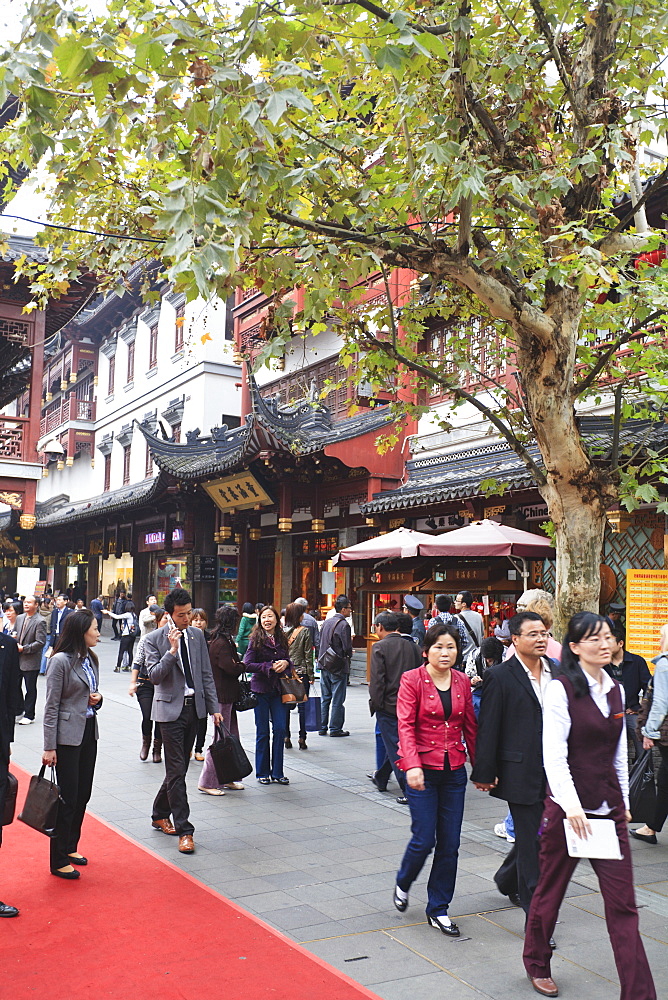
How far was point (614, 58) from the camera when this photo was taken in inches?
291

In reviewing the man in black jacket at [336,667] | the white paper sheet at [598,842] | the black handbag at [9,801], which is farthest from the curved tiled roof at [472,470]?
the black handbag at [9,801]

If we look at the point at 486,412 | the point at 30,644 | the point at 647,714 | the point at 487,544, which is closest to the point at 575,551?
the point at 647,714

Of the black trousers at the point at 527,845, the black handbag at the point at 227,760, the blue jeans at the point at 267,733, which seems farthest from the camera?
the blue jeans at the point at 267,733

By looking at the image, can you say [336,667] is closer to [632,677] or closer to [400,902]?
[632,677]

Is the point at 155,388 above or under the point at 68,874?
above

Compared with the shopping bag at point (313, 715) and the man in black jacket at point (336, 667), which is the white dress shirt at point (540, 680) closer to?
the shopping bag at point (313, 715)

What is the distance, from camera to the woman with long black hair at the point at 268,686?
28.2 ft

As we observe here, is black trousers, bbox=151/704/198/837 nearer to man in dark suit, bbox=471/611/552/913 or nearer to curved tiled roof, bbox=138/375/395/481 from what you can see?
man in dark suit, bbox=471/611/552/913

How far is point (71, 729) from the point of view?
5.91m

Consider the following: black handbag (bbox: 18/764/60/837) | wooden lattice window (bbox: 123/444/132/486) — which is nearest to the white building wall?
wooden lattice window (bbox: 123/444/132/486)

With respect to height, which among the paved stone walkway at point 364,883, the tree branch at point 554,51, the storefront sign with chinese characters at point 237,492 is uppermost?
A: the tree branch at point 554,51

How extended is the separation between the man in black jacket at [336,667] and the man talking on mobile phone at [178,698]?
474 centimetres

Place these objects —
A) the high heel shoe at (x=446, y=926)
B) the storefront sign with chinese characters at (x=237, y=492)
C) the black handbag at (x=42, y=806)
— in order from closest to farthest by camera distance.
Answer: the high heel shoe at (x=446, y=926) < the black handbag at (x=42, y=806) < the storefront sign with chinese characters at (x=237, y=492)

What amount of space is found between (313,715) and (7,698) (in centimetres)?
649
